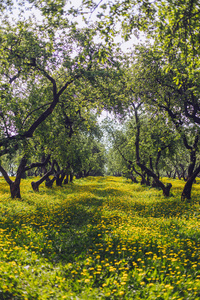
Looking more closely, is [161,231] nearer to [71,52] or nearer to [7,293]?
[7,293]

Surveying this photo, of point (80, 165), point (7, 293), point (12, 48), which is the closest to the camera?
point (7, 293)

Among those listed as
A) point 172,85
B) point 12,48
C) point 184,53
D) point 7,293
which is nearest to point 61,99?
point 12,48

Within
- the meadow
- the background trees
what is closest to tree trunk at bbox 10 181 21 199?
the background trees

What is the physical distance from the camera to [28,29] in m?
12.2

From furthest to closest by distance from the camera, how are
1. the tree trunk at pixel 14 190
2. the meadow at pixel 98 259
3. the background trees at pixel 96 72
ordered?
the tree trunk at pixel 14 190 → the background trees at pixel 96 72 → the meadow at pixel 98 259

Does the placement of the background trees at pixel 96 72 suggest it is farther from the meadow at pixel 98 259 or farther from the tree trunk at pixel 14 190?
the meadow at pixel 98 259

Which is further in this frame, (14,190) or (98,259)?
(14,190)

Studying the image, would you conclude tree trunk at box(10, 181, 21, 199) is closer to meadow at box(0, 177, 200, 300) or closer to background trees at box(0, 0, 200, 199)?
background trees at box(0, 0, 200, 199)

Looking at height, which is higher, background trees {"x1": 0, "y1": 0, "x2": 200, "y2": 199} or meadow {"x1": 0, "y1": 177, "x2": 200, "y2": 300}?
background trees {"x1": 0, "y1": 0, "x2": 200, "y2": 199}

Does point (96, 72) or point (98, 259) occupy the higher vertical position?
point (96, 72)

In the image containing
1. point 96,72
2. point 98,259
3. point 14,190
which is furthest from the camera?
point 14,190

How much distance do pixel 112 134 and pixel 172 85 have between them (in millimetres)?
20337

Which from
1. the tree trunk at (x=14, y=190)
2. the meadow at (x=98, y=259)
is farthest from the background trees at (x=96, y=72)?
the meadow at (x=98, y=259)

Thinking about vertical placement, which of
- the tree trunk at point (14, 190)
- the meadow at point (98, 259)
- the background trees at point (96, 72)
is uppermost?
the background trees at point (96, 72)
